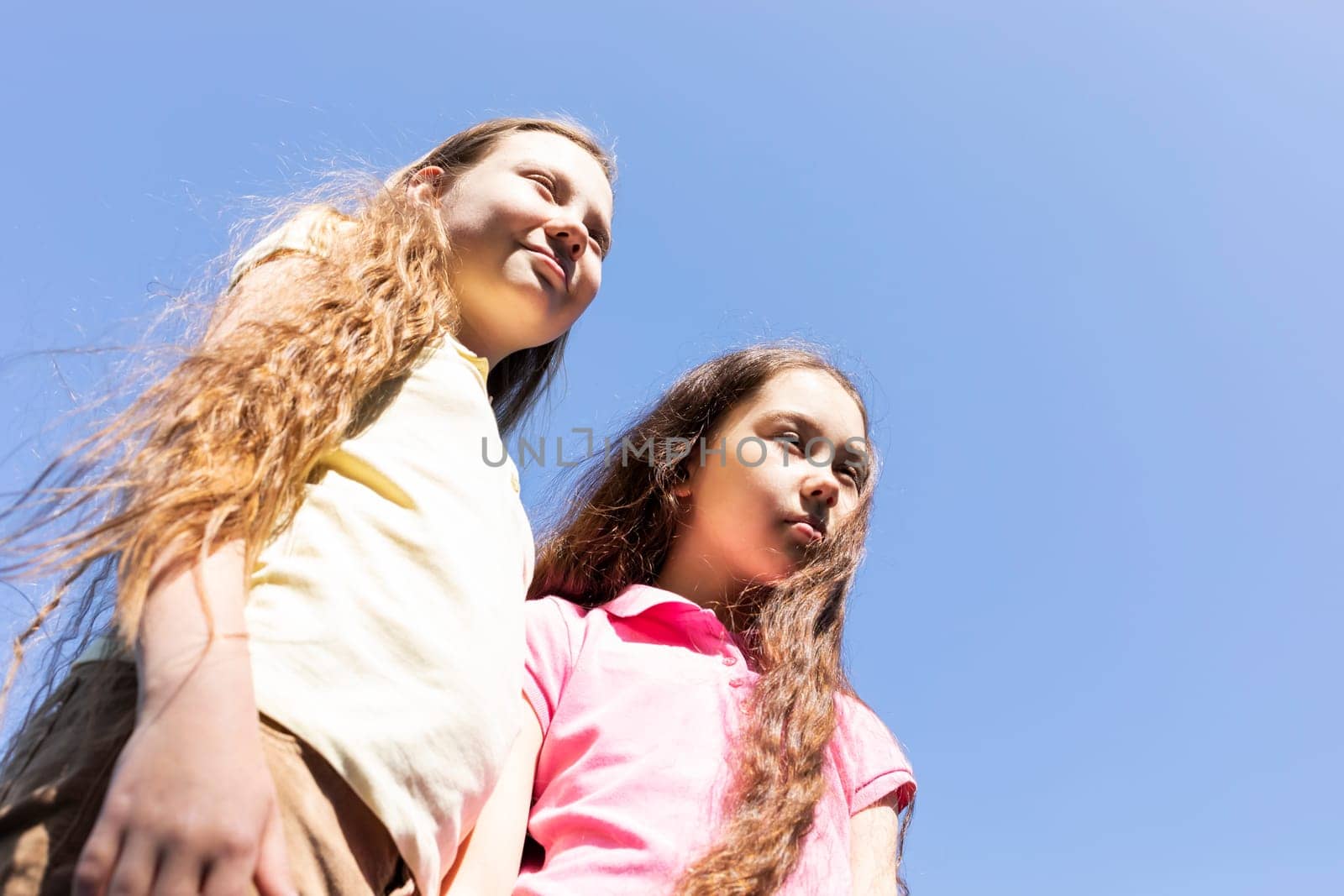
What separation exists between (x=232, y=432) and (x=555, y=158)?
1377mm

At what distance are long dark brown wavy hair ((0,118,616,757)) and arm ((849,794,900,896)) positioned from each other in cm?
154

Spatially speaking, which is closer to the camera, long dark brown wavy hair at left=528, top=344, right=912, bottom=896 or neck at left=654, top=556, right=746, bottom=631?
long dark brown wavy hair at left=528, top=344, right=912, bottom=896

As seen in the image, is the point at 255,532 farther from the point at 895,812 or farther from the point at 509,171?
the point at 895,812

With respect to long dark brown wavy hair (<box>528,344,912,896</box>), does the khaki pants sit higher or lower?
lower

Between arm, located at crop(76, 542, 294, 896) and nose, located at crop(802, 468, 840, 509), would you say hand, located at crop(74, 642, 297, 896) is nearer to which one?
arm, located at crop(76, 542, 294, 896)

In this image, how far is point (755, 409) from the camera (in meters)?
3.40

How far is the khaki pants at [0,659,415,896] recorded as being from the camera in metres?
1.36

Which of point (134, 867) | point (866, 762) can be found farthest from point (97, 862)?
point (866, 762)

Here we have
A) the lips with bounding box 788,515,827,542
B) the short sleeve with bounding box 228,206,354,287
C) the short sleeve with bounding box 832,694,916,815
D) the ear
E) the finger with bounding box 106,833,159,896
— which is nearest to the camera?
the finger with bounding box 106,833,159,896

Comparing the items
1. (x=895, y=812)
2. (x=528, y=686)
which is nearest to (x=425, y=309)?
(x=528, y=686)

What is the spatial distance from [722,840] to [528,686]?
24.5 inches

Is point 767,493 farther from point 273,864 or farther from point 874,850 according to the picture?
point 273,864

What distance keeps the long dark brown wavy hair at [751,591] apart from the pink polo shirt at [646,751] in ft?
0.22

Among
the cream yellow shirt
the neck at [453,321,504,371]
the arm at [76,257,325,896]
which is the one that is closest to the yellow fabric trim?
the cream yellow shirt
